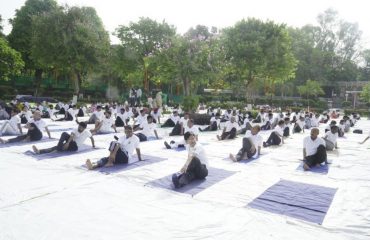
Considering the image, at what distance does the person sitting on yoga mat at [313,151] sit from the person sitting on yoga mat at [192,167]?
309cm

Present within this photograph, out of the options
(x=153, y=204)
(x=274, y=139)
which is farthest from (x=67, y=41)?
(x=153, y=204)

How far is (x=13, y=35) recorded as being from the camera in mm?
42594

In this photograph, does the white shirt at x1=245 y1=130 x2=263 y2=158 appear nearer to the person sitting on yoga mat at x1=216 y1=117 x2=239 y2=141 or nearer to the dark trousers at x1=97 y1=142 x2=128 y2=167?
the dark trousers at x1=97 y1=142 x2=128 y2=167

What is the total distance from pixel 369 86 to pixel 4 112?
36.1m

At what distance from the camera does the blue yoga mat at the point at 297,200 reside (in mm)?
5799

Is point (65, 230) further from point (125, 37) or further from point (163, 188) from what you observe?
point (125, 37)

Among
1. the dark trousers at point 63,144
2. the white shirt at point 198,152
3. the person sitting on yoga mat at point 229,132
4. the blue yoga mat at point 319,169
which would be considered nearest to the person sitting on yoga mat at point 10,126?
the dark trousers at point 63,144

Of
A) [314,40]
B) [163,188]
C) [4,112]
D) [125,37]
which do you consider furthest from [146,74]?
[314,40]

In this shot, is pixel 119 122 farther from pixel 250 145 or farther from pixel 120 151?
pixel 250 145

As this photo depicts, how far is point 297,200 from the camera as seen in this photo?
646cm

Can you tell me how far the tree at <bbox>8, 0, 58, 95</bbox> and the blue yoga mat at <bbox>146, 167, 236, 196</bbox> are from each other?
38084mm

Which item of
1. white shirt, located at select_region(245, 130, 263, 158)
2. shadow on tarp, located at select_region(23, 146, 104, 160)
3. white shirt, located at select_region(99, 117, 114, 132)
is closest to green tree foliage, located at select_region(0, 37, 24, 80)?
white shirt, located at select_region(99, 117, 114, 132)

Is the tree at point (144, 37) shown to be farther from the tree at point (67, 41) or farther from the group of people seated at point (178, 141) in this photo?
the group of people seated at point (178, 141)

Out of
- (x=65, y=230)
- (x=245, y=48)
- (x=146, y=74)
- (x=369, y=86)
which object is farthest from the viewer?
(x=369, y=86)
